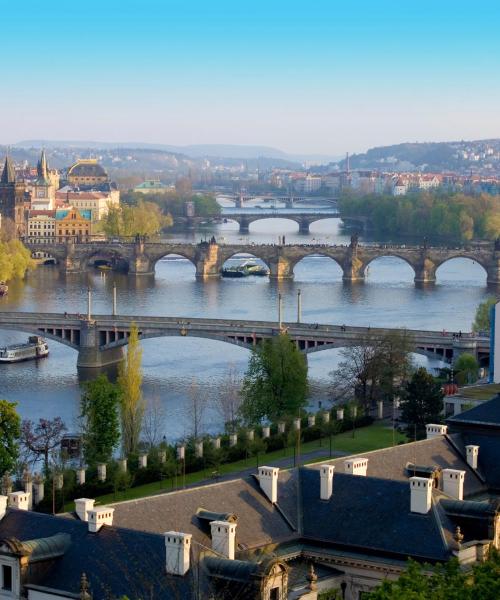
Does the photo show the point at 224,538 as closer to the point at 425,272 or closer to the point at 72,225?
the point at 425,272

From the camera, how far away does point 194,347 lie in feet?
188

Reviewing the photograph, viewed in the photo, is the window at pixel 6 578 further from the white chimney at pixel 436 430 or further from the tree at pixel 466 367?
the tree at pixel 466 367

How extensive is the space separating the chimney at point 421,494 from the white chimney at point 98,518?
3734 millimetres

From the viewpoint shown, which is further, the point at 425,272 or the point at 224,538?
the point at 425,272

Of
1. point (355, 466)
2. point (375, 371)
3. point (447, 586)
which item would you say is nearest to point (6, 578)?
point (447, 586)

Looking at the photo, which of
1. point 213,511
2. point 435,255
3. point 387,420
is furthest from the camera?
point 435,255

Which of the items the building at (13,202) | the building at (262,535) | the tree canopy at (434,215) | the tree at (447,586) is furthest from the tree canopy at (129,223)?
the tree at (447,586)

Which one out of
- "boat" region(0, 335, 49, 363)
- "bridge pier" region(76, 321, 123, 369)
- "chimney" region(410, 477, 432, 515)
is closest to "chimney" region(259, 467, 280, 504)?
"chimney" region(410, 477, 432, 515)

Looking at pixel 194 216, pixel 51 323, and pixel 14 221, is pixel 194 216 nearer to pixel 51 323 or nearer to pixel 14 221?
pixel 14 221

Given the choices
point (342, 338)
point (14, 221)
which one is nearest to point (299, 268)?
point (14, 221)

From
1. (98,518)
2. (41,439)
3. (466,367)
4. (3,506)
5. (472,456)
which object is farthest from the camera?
(466,367)

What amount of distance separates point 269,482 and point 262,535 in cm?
90

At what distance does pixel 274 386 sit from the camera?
40906mm

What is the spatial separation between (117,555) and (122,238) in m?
88.0
